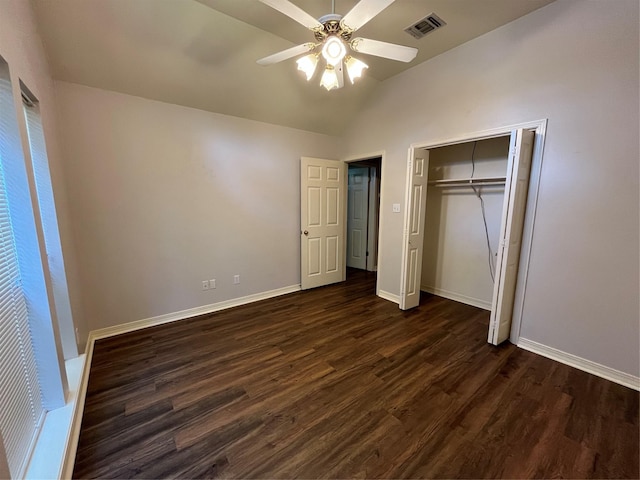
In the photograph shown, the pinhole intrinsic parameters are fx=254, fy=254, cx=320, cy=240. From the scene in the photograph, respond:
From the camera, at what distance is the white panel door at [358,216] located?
16.9 ft

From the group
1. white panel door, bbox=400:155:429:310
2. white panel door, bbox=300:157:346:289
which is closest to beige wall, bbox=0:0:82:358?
white panel door, bbox=300:157:346:289

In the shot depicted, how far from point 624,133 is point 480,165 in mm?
1436

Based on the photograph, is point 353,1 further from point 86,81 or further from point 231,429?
point 231,429

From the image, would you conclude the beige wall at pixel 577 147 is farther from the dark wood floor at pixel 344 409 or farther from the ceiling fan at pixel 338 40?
the ceiling fan at pixel 338 40

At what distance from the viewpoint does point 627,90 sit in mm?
1897

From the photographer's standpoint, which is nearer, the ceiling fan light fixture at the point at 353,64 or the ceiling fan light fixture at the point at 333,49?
the ceiling fan light fixture at the point at 333,49

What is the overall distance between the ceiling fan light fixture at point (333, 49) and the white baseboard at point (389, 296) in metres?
2.97

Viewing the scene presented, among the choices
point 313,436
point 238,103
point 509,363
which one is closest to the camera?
point 313,436

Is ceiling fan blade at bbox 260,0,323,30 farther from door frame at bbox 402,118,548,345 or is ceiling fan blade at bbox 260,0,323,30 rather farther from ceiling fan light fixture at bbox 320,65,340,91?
door frame at bbox 402,118,548,345

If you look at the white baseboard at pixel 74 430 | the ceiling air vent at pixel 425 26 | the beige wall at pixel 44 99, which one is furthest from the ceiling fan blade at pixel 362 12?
the white baseboard at pixel 74 430

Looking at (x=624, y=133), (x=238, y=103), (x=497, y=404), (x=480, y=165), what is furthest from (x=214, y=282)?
(x=624, y=133)

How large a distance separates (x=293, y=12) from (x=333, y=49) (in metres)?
0.32

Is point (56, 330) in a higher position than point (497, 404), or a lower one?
higher

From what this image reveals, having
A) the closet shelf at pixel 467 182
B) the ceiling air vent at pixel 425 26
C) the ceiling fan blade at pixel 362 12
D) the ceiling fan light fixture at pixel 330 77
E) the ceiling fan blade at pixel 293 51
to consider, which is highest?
the ceiling air vent at pixel 425 26
